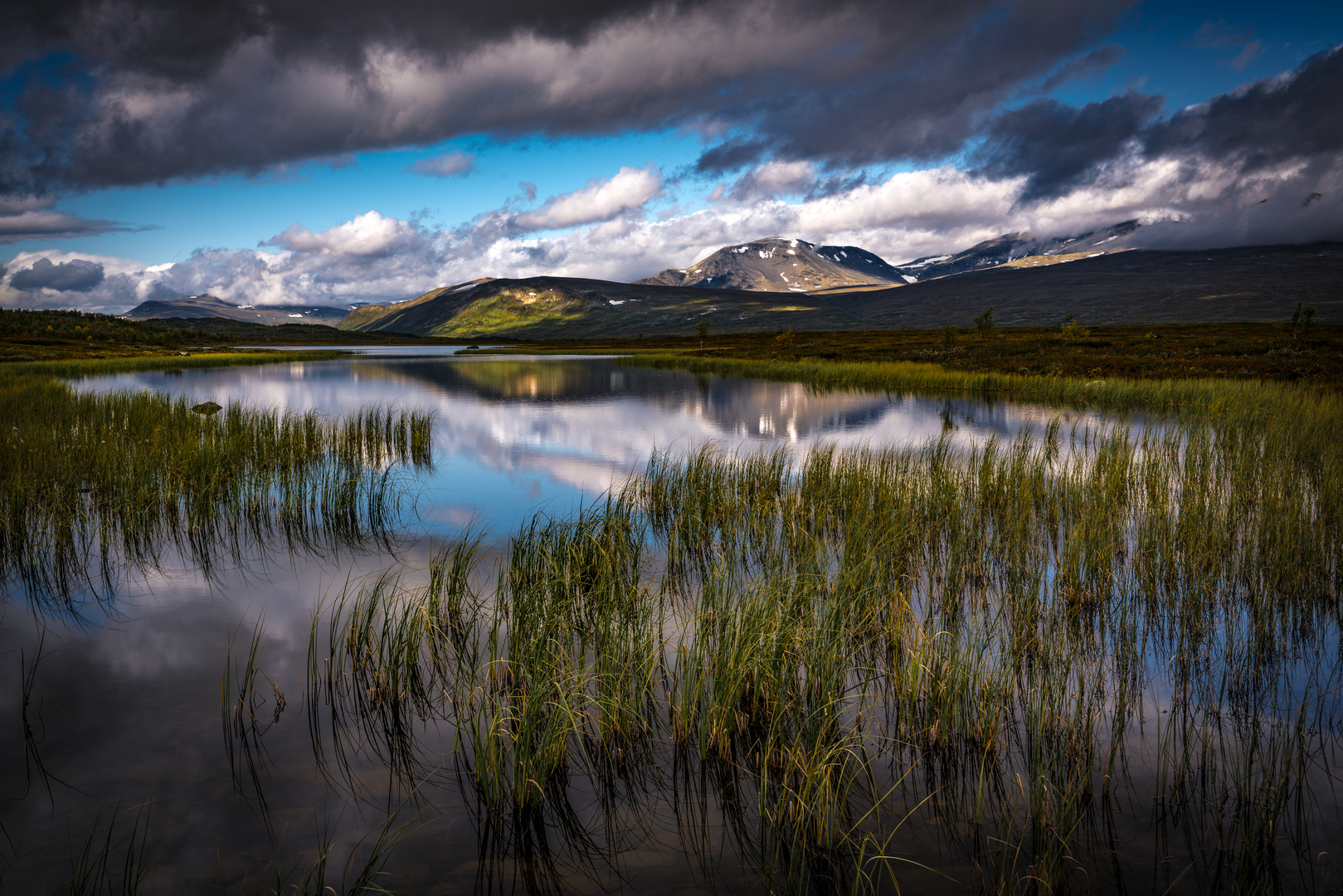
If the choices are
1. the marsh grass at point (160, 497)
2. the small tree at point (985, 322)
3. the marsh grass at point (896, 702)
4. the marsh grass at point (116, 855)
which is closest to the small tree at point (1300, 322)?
the small tree at point (985, 322)

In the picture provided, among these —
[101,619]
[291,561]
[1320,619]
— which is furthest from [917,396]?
[101,619]

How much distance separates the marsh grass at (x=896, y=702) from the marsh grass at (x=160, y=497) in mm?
3126

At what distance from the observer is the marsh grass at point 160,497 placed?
773 centimetres

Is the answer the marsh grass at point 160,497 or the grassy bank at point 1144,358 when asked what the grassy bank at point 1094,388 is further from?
the marsh grass at point 160,497

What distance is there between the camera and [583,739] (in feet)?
13.7

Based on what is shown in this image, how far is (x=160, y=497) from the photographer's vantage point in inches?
380

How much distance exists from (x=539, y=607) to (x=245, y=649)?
8.98 ft

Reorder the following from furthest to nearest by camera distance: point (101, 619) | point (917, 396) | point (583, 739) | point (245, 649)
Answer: point (917, 396)
point (101, 619)
point (245, 649)
point (583, 739)

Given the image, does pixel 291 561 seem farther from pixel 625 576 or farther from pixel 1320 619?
pixel 1320 619

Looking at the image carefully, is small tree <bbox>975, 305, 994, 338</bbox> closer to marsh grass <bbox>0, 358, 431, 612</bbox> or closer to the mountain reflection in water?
the mountain reflection in water

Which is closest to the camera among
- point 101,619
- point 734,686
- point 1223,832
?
point 1223,832

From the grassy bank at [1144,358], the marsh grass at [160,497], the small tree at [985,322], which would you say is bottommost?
the marsh grass at [160,497]

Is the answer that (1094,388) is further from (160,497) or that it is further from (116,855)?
(116,855)

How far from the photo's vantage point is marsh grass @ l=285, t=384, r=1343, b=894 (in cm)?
337
